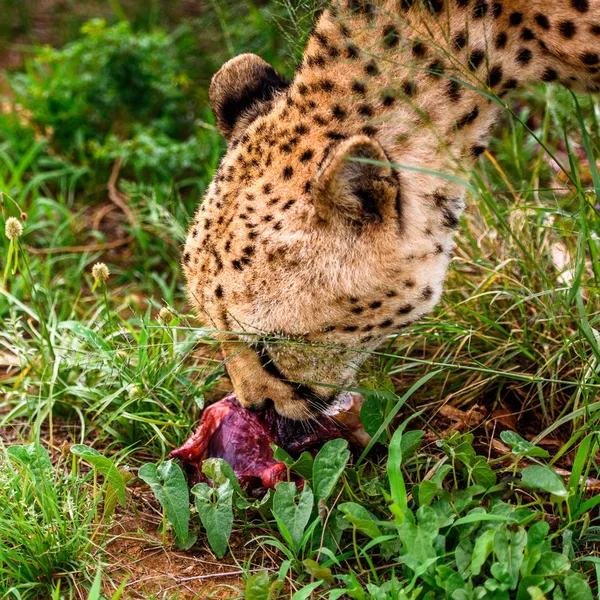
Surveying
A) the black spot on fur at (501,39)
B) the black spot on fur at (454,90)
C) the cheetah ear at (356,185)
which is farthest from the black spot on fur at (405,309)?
the black spot on fur at (501,39)

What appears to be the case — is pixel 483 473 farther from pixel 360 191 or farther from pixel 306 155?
pixel 306 155

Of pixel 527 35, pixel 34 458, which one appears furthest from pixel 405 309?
pixel 34 458

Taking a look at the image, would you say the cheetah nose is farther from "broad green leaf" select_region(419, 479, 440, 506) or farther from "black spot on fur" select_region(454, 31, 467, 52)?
"black spot on fur" select_region(454, 31, 467, 52)

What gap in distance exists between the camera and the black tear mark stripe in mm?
2914

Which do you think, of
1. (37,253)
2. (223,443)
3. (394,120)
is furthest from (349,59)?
(37,253)

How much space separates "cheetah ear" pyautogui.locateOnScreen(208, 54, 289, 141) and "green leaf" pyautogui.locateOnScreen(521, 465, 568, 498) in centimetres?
156

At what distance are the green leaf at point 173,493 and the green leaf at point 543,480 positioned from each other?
1.12 m

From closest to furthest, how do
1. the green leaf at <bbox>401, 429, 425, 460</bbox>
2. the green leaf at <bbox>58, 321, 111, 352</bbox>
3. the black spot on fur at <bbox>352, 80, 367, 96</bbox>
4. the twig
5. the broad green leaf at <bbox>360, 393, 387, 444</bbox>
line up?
the black spot on fur at <bbox>352, 80, 367, 96</bbox> < the green leaf at <bbox>401, 429, 425, 460</bbox> < the broad green leaf at <bbox>360, 393, 387, 444</bbox> < the green leaf at <bbox>58, 321, 111, 352</bbox> < the twig

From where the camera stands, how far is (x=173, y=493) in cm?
295

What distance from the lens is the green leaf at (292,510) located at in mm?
2777

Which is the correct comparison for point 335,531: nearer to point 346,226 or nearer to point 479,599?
point 479,599

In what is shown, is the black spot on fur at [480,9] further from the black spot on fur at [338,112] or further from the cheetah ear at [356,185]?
the cheetah ear at [356,185]

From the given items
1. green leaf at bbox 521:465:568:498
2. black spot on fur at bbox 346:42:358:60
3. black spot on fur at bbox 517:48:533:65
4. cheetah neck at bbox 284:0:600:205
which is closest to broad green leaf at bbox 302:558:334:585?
green leaf at bbox 521:465:568:498

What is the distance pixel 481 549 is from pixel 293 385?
2.76 feet
